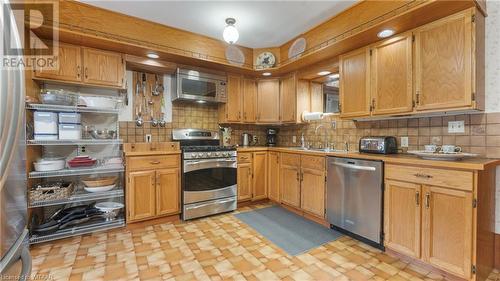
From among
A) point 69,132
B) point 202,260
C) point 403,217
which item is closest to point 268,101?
point 403,217

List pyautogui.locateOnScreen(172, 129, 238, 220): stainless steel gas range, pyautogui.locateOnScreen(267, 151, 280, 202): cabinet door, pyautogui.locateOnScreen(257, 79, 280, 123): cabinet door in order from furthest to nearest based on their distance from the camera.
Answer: pyautogui.locateOnScreen(257, 79, 280, 123): cabinet door
pyautogui.locateOnScreen(267, 151, 280, 202): cabinet door
pyautogui.locateOnScreen(172, 129, 238, 220): stainless steel gas range

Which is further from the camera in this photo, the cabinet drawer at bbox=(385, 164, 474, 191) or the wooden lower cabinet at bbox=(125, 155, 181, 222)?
the wooden lower cabinet at bbox=(125, 155, 181, 222)

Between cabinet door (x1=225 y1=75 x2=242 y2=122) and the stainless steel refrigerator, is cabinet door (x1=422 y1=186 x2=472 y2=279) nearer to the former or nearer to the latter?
the stainless steel refrigerator

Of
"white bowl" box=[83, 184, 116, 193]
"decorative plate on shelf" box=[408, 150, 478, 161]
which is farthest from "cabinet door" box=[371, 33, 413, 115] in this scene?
"white bowl" box=[83, 184, 116, 193]

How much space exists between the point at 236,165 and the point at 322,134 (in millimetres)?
1384

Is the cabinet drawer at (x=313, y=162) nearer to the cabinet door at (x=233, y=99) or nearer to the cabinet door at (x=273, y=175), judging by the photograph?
the cabinet door at (x=273, y=175)

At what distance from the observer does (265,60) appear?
11.3ft

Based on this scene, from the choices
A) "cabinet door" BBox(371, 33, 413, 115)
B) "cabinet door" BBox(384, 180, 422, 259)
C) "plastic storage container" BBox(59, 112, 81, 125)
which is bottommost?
"cabinet door" BBox(384, 180, 422, 259)

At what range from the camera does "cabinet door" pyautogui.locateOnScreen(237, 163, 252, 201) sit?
10.8 ft

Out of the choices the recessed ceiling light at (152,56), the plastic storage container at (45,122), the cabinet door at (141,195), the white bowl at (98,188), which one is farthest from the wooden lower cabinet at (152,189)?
the recessed ceiling light at (152,56)

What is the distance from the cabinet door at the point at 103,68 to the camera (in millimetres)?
2480

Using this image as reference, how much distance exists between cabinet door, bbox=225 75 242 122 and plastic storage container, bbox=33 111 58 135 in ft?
6.84

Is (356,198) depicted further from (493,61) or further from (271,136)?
(271,136)

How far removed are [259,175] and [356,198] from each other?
1534mm
